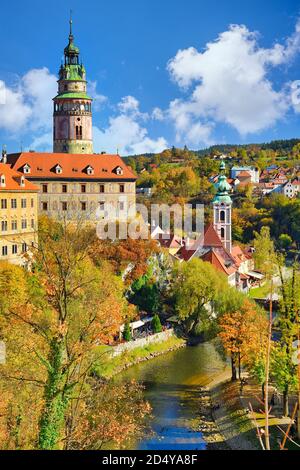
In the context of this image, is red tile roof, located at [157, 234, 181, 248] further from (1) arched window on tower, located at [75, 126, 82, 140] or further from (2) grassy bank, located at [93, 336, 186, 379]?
(2) grassy bank, located at [93, 336, 186, 379]

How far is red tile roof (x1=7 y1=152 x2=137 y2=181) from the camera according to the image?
26.7 meters

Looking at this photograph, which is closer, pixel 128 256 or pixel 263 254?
pixel 128 256

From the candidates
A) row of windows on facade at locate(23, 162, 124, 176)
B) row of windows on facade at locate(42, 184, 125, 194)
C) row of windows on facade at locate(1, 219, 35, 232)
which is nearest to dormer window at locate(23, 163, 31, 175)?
row of windows on facade at locate(23, 162, 124, 176)

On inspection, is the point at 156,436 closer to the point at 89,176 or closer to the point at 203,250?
the point at 89,176

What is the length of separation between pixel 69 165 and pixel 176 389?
44.7 feet

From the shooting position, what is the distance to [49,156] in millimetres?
27344

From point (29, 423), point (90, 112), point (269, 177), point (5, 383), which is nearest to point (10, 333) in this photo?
point (5, 383)

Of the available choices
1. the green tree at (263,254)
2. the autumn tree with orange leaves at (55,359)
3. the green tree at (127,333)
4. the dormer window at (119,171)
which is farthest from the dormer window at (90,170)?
the autumn tree with orange leaves at (55,359)

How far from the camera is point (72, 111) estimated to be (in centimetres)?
3038

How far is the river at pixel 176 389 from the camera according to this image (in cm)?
1347

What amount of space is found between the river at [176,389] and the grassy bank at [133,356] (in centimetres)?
29

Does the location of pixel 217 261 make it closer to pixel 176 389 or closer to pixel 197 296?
pixel 197 296

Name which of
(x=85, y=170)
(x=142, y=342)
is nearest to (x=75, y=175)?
(x=85, y=170)

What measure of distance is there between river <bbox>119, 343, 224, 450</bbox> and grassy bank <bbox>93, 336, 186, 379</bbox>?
0.29 meters
